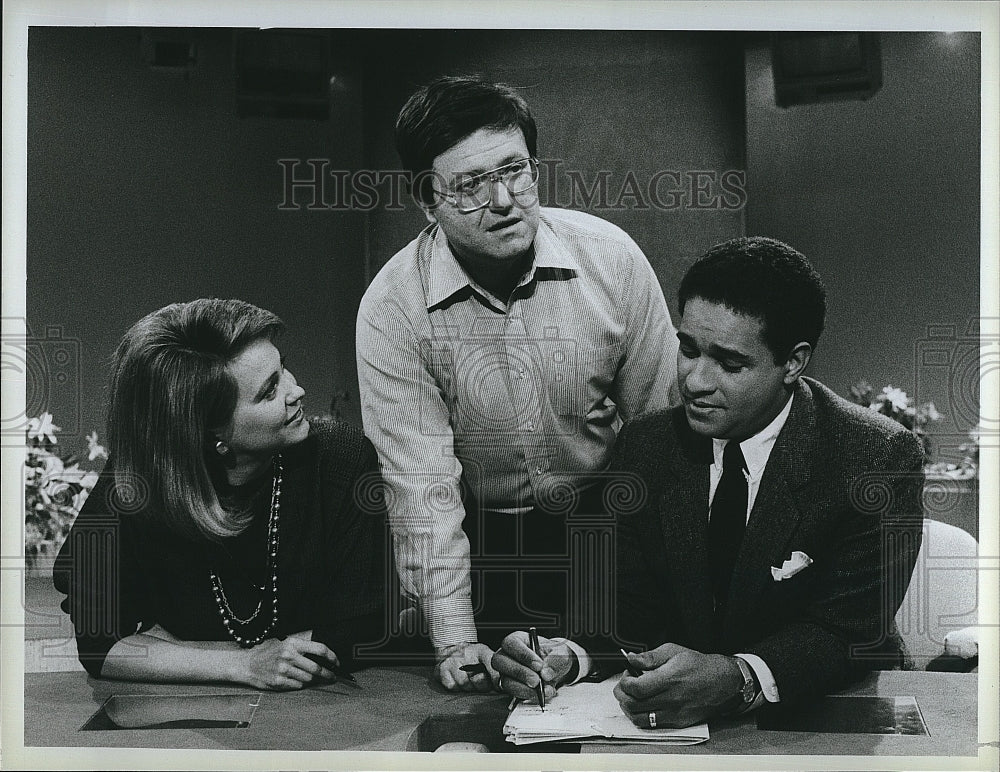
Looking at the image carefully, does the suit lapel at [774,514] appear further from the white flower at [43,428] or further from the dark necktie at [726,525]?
the white flower at [43,428]

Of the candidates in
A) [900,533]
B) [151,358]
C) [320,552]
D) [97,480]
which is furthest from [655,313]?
[97,480]

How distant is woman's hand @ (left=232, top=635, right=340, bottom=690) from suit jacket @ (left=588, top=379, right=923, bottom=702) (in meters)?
0.71

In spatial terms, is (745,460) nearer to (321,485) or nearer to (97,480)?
(321,485)

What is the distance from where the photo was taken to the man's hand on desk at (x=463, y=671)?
274cm

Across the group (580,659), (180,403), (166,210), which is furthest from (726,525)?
(166,210)

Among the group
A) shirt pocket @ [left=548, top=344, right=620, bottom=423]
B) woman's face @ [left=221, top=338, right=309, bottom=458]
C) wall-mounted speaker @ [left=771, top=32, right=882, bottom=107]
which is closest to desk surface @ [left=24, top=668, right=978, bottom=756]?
woman's face @ [left=221, top=338, right=309, bottom=458]

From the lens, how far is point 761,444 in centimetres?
272

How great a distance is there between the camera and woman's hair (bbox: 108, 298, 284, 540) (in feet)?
8.91

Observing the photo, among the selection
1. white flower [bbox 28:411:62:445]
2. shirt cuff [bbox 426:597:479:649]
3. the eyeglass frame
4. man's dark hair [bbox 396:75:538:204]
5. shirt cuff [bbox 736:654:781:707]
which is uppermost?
man's dark hair [bbox 396:75:538:204]

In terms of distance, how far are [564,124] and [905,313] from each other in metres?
0.91

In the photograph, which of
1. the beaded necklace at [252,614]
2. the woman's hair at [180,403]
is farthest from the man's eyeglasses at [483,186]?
the beaded necklace at [252,614]

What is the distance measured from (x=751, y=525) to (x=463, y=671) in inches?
29.3

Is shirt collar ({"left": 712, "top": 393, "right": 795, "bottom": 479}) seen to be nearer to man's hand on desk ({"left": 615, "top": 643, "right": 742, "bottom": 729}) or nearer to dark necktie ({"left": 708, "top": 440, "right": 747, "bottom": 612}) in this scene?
dark necktie ({"left": 708, "top": 440, "right": 747, "bottom": 612})

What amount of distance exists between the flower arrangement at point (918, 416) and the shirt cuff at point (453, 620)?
1.02 meters
